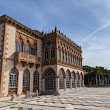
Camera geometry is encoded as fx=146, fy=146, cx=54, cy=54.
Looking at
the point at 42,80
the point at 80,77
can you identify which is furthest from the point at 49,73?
the point at 80,77

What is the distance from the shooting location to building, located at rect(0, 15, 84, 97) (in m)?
16.9

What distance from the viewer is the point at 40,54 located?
74.4 ft

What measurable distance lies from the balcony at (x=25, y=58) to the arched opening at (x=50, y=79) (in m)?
2.25

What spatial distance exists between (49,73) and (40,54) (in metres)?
3.28

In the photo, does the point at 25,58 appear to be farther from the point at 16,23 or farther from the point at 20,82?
the point at 16,23

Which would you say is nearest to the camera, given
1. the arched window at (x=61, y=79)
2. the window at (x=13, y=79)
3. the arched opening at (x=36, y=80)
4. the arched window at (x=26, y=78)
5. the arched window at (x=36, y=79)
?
the window at (x=13, y=79)

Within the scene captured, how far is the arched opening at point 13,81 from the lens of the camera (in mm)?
16816

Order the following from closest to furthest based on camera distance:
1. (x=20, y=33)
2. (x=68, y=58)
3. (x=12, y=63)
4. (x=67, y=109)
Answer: (x=67, y=109) → (x=12, y=63) → (x=20, y=33) → (x=68, y=58)

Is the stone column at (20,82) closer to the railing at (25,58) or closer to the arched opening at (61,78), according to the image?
the railing at (25,58)

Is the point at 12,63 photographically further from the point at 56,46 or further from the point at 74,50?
the point at 74,50

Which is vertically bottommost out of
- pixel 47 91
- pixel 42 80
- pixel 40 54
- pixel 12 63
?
pixel 47 91

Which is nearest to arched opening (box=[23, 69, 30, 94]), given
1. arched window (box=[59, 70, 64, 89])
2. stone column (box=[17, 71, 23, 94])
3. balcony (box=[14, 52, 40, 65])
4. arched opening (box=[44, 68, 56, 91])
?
stone column (box=[17, 71, 23, 94])

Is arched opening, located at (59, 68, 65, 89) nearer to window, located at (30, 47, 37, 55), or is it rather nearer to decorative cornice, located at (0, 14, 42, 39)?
window, located at (30, 47, 37, 55)

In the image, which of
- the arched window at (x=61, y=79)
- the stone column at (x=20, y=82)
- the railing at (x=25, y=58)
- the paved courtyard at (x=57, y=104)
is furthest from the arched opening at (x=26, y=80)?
the arched window at (x=61, y=79)
